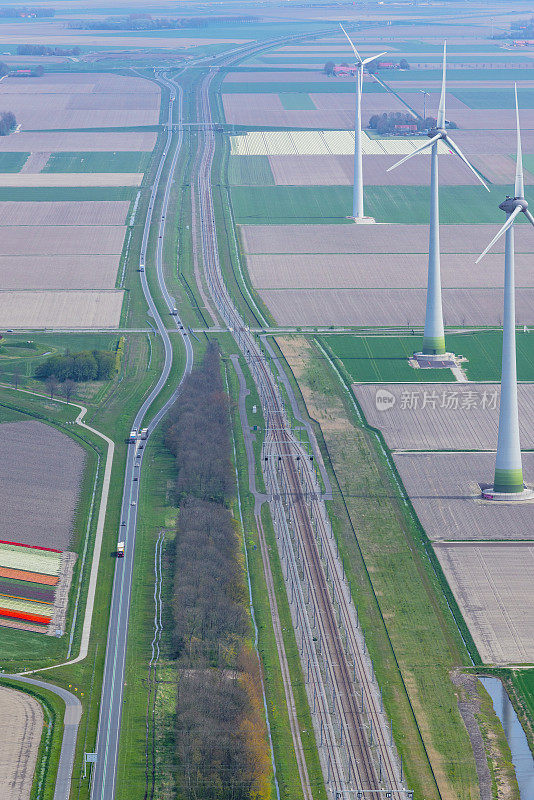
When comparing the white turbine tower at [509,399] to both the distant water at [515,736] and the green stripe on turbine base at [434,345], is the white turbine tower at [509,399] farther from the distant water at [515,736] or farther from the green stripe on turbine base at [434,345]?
the green stripe on turbine base at [434,345]

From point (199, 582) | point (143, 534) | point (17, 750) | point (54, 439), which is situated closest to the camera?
point (17, 750)

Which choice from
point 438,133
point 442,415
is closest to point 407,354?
point 442,415

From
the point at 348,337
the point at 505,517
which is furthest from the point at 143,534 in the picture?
the point at 348,337

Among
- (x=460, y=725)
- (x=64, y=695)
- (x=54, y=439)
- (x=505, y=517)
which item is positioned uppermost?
(x=54, y=439)

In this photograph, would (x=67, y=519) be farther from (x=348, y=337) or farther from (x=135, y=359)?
(x=348, y=337)

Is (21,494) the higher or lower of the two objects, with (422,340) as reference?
lower

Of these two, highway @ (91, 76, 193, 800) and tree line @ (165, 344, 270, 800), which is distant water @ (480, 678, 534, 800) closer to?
tree line @ (165, 344, 270, 800)

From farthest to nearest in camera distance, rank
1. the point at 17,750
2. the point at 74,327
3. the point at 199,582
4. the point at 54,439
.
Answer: the point at 74,327 → the point at 54,439 → the point at 199,582 → the point at 17,750
